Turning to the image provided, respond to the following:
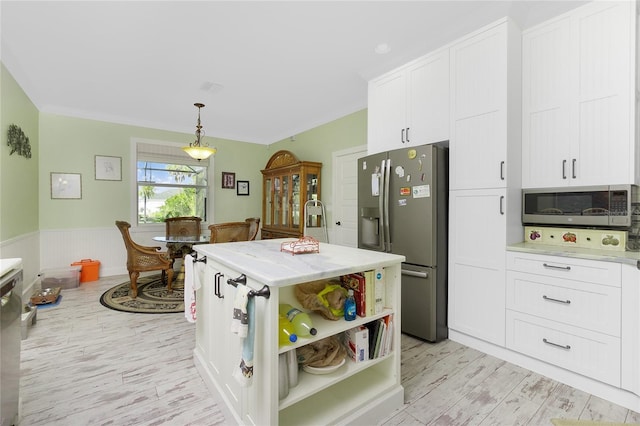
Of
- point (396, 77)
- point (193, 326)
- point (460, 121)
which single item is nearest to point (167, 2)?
point (396, 77)

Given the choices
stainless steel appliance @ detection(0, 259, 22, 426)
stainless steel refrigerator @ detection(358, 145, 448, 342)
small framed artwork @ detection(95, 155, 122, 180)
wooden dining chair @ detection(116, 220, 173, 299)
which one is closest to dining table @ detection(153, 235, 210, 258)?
wooden dining chair @ detection(116, 220, 173, 299)

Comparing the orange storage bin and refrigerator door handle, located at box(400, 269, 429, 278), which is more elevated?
refrigerator door handle, located at box(400, 269, 429, 278)

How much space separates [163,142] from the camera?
17.2 ft

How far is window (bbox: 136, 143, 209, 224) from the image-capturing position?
515 centimetres

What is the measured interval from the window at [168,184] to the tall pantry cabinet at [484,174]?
4.69 metres

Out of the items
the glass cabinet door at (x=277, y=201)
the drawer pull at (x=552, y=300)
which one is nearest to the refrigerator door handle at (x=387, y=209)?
the drawer pull at (x=552, y=300)

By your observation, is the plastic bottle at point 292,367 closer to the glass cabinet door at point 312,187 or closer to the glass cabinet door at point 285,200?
the glass cabinet door at point 312,187

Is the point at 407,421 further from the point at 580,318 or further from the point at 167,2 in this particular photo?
the point at 167,2

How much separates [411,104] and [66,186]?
203 inches

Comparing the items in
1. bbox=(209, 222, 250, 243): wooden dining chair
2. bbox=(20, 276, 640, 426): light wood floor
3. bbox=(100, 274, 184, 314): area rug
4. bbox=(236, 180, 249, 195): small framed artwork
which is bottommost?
bbox=(20, 276, 640, 426): light wood floor

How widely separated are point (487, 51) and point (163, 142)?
5059 mm

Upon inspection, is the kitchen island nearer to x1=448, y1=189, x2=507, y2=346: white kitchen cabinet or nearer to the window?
x1=448, y1=189, x2=507, y2=346: white kitchen cabinet

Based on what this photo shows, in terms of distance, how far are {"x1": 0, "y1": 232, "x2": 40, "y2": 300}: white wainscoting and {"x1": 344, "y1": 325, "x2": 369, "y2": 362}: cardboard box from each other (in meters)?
3.57

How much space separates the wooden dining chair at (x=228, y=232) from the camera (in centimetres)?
385
